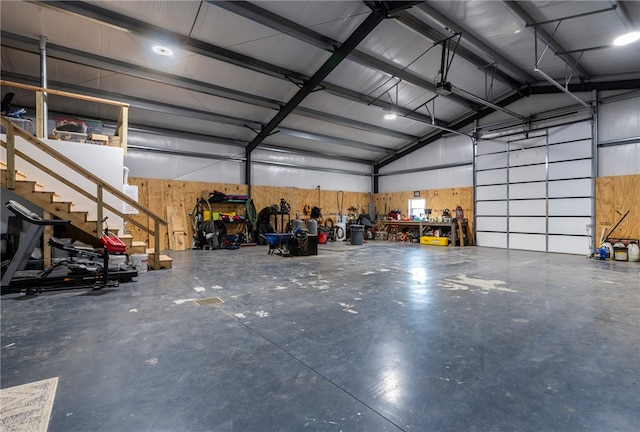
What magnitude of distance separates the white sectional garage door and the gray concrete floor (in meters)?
5.38

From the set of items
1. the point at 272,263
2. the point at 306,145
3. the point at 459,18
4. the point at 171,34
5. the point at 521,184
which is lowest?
the point at 272,263

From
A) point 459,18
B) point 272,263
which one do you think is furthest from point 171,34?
point 459,18

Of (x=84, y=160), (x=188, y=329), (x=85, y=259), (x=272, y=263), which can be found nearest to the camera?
(x=188, y=329)

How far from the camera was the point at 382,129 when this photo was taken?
11.2 meters

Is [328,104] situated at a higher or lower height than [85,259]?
higher

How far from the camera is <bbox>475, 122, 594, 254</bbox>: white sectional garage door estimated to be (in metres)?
Result: 8.23

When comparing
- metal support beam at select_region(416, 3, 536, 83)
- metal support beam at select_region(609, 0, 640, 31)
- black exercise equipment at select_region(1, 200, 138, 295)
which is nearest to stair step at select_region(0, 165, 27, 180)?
black exercise equipment at select_region(1, 200, 138, 295)

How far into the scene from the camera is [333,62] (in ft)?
22.0

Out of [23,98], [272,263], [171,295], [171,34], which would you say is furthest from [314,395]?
[23,98]

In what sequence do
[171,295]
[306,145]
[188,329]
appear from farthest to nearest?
[306,145] < [171,295] < [188,329]

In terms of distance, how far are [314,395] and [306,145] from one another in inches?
437

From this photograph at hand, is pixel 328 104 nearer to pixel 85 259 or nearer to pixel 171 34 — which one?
pixel 171 34

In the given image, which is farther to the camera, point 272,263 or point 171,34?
point 272,263

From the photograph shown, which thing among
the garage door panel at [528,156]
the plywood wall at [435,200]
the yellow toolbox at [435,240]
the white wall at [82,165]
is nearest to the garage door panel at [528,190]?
the garage door panel at [528,156]
